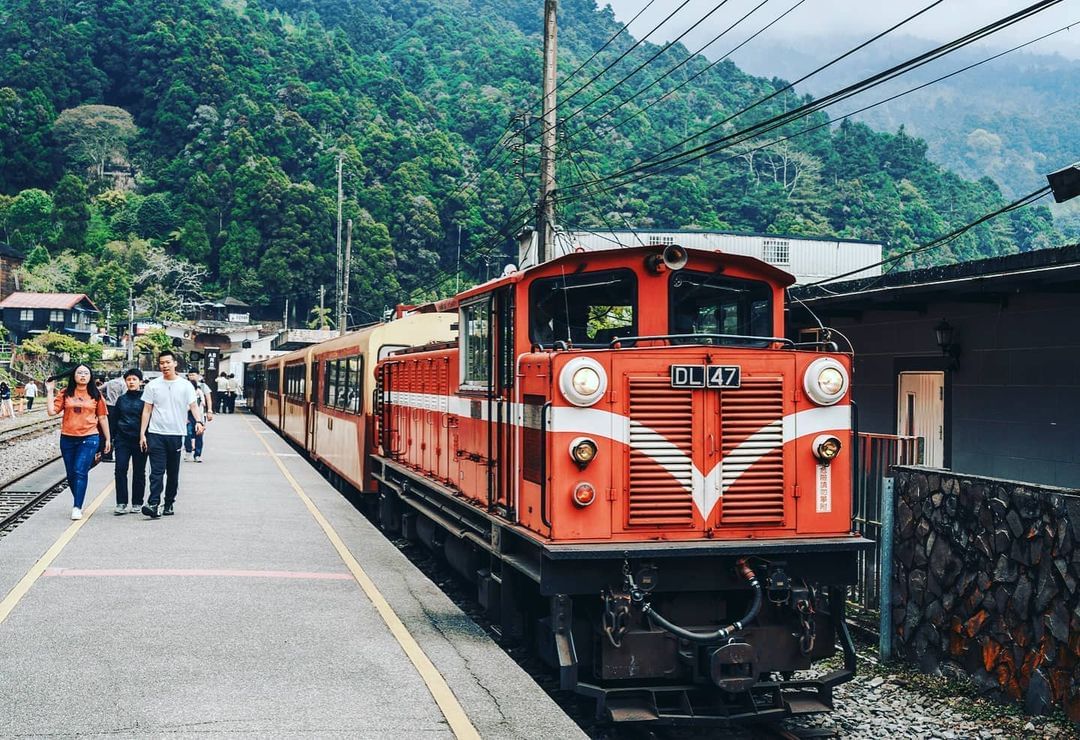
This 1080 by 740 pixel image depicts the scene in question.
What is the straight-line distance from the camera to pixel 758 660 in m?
6.11

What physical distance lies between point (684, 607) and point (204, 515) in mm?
8215

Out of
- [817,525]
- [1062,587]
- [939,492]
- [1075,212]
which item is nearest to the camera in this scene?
[1062,587]

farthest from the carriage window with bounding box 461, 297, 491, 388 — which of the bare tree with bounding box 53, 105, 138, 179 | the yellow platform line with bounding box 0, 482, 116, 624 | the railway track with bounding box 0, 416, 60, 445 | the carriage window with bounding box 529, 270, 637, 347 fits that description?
the bare tree with bounding box 53, 105, 138, 179

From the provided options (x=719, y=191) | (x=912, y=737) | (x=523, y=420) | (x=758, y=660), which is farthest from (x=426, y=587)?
(x=719, y=191)

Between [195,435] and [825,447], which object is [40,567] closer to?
[825,447]

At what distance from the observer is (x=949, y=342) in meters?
12.4

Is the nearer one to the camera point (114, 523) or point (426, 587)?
point (426, 587)

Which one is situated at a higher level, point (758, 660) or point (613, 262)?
point (613, 262)

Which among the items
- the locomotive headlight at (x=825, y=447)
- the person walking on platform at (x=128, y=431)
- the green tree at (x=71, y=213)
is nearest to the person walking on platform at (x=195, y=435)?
the person walking on platform at (x=128, y=431)

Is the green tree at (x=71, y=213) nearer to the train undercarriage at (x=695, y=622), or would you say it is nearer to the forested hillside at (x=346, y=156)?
the forested hillside at (x=346, y=156)

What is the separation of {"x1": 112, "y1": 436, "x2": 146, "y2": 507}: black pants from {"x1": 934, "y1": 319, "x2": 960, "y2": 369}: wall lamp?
9.65m

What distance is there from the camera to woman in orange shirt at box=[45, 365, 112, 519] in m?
11.3

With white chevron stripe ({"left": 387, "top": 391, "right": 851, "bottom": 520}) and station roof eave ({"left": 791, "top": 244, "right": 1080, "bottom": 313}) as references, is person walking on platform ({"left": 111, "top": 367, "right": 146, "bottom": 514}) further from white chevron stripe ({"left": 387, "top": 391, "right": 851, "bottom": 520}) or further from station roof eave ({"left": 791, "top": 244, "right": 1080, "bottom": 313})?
station roof eave ({"left": 791, "top": 244, "right": 1080, "bottom": 313})

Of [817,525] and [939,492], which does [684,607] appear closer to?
[817,525]
